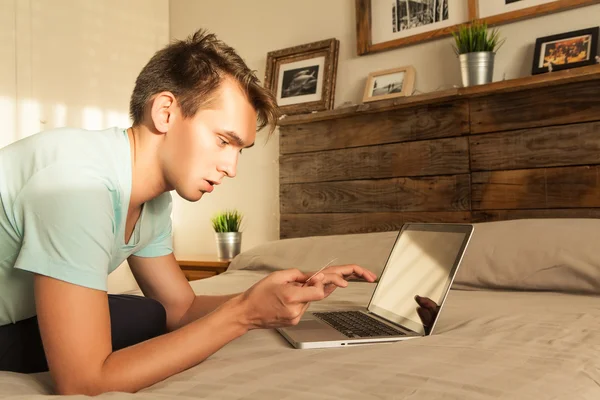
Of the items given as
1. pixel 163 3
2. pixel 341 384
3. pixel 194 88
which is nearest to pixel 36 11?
pixel 163 3

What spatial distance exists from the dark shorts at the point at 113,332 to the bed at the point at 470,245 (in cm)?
6

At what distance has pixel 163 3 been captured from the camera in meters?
3.88

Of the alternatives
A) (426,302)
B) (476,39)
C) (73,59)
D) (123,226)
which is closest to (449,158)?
(476,39)

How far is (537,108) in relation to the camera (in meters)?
2.22

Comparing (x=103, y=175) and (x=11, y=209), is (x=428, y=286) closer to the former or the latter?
(x=103, y=175)

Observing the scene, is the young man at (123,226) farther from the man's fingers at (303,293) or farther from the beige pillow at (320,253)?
the beige pillow at (320,253)

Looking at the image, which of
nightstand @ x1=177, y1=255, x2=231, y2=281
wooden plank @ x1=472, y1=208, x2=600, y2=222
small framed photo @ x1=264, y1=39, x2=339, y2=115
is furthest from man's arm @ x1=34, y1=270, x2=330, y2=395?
small framed photo @ x1=264, y1=39, x2=339, y2=115

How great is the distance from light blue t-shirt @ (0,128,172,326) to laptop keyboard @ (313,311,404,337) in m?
0.47

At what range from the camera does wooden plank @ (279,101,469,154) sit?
7.99 feet

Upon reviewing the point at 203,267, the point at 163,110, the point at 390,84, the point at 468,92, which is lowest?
the point at 203,267

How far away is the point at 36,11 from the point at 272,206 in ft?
5.61

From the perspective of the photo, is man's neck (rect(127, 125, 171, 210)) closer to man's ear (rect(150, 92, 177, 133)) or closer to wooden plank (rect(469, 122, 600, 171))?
man's ear (rect(150, 92, 177, 133))

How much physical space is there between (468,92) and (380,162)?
1.61 ft

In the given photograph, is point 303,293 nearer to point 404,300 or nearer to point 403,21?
point 404,300
